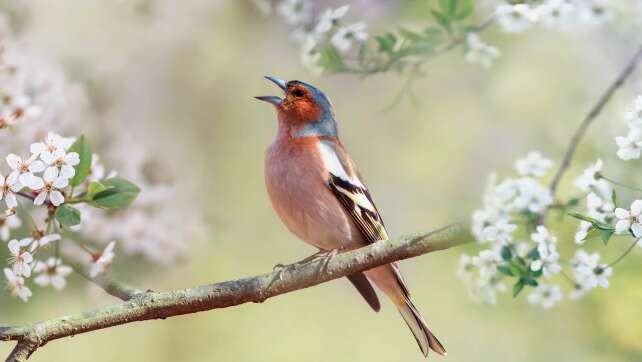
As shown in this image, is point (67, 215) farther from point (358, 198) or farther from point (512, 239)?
point (512, 239)

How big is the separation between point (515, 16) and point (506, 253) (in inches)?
41.4

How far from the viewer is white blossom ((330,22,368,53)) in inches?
134

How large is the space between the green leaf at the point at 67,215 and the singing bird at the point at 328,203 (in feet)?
3.46

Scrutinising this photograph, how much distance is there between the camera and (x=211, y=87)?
7.12 m

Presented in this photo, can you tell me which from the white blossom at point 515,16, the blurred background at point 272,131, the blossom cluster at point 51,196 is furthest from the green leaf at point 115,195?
the blurred background at point 272,131

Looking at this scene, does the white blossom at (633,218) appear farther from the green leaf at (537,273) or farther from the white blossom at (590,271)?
the green leaf at (537,273)

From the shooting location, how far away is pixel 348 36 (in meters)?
3.45

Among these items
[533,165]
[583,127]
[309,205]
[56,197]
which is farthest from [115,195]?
[583,127]

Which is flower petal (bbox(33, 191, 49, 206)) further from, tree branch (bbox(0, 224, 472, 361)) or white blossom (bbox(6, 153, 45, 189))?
tree branch (bbox(0, 224, 472, 361))

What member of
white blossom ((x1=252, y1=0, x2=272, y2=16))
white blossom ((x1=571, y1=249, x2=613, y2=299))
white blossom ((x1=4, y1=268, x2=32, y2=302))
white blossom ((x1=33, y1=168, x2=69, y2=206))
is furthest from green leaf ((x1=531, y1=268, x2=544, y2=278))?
white blossom ((x1=252, y1=0, x2=272, y2=16))

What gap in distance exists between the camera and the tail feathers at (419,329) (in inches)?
137

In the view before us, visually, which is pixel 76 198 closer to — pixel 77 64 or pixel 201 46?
pixel 77 64

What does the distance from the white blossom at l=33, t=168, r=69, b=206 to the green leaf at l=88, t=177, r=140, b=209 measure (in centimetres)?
14

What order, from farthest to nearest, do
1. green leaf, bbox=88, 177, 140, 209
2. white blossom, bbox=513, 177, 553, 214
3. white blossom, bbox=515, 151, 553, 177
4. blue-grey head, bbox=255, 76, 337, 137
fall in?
1. blue-grey head, bbox=255, 76, 337, 137
2. white blossom, bbox=515, 151, 553, 177
3. white blossom, bbox=513, 177, 553, 214
4. green leaf, bbox=88, 177, 140, 209
